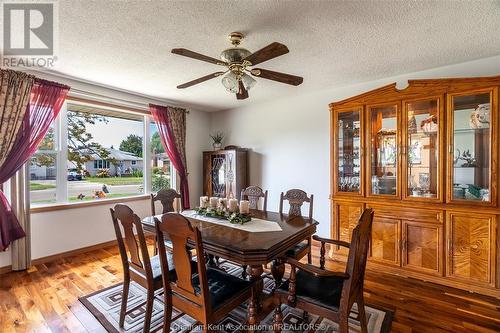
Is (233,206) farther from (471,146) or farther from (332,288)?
(471,146)

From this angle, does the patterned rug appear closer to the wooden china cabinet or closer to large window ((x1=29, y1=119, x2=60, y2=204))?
the wooden china cabinet

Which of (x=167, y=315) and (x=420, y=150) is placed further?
(x=420, y=150)

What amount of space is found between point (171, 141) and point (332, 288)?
3.61 m

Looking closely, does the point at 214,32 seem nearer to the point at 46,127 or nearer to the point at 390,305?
the point at 46,127

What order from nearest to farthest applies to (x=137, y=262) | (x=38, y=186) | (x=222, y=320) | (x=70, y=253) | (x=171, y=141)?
(x=137, y=262)
(x=222, y=320)
(x=38, y=186)
(x=70, y=253)
(x=171, y=141)

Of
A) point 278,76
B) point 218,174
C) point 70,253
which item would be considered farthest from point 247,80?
point 70,253

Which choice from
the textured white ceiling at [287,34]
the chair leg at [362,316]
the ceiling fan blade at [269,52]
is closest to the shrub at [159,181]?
the textured white ceiling at [287,34]

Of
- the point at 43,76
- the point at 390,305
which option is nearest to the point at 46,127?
the point at 43,76

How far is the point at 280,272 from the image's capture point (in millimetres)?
2098

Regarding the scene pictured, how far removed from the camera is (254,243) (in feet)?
5.61

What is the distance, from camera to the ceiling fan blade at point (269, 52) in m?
1.69

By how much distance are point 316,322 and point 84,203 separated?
334 centimetres

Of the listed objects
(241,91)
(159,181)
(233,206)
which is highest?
(241,91)

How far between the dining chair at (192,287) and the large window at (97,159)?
8.62 ft
